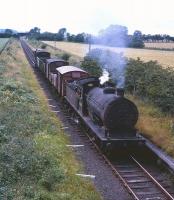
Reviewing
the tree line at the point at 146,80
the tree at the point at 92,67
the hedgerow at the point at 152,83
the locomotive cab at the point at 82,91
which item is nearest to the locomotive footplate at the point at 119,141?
the tree line at the point at 146,80

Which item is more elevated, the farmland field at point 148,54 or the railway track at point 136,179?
the farmland field at point 148,54

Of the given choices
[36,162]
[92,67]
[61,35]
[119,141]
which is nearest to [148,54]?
[92,67]

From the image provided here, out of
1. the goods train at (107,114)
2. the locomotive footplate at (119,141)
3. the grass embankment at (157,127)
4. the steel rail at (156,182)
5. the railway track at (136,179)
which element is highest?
the goods train at (107,114)

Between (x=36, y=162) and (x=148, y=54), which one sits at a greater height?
(x=148, y=54)

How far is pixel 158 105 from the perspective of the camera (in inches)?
986

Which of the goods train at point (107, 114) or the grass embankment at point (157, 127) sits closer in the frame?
the goods train at point (107, 114)

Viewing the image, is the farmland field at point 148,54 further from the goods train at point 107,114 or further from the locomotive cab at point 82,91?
the goods train at point 107,114

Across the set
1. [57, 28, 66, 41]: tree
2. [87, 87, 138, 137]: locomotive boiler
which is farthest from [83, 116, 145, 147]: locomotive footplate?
[57, 28, 66, 41]: tree

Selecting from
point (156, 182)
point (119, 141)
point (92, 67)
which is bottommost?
point (156, 182)

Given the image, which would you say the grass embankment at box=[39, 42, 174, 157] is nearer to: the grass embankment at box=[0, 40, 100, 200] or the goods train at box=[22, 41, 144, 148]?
the goods train at box=[22, 41, 144, 148]

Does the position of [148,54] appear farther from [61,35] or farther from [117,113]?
[61,35]

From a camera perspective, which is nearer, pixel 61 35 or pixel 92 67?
pixel 92 67

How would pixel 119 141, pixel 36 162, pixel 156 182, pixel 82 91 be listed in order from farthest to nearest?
pixel 82 91 < pixel 119 141 < pixel 156 182 < pixel 36 162

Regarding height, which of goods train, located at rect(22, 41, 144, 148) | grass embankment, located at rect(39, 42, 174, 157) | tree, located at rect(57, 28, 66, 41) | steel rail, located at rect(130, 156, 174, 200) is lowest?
steel rail, located at rect(130, 156, 174, 200)
